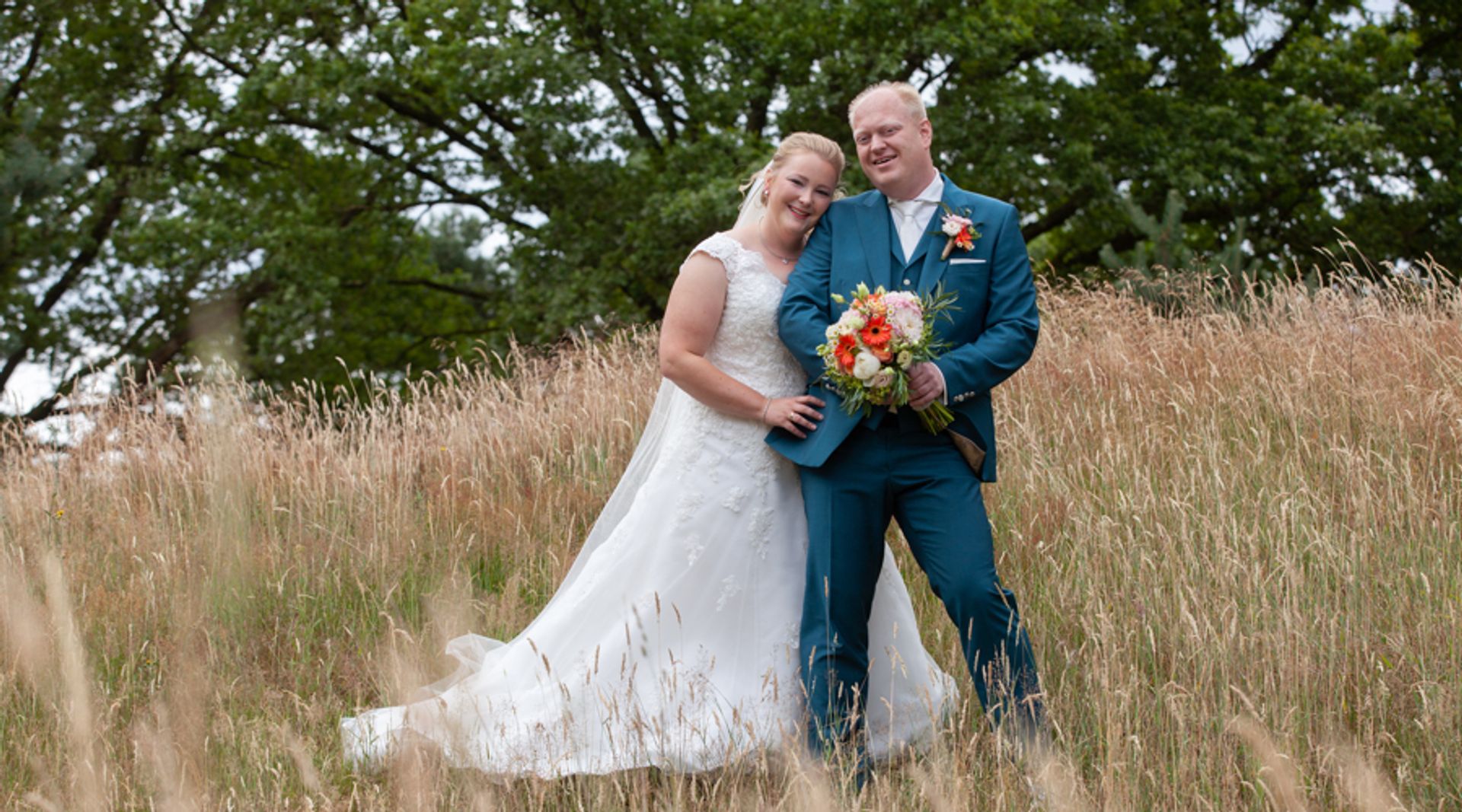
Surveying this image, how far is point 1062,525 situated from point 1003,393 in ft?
4.98

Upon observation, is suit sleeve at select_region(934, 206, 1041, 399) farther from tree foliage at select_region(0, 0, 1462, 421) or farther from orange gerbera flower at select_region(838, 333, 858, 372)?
tree foliage at select_region(0, 0, 1462, 421)

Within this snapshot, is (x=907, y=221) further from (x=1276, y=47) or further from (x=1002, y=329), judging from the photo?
(x=1276, y=47)

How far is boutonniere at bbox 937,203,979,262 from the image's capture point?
11.8 ft

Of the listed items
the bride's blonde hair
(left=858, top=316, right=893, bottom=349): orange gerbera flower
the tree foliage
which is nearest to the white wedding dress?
the bride's blonde hair

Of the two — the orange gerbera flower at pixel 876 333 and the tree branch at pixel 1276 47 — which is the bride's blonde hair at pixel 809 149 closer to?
the orange gerbera flower at pixel 876 333

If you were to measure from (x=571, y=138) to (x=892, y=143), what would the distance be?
11438mm

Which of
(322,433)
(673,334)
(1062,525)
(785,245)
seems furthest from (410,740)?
(322,433)

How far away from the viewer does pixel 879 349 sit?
335 centimetres

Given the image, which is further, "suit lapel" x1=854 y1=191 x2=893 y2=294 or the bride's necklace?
the bride's necklace

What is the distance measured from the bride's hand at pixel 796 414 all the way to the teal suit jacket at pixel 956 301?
1.3 inches

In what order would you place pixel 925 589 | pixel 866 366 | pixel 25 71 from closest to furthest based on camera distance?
pixel 866 366
pixel 925 589
pixel 25 71

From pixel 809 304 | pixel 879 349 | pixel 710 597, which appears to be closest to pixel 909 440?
pixel 879 349

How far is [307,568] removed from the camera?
18.4ft

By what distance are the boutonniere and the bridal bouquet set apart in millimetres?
228
